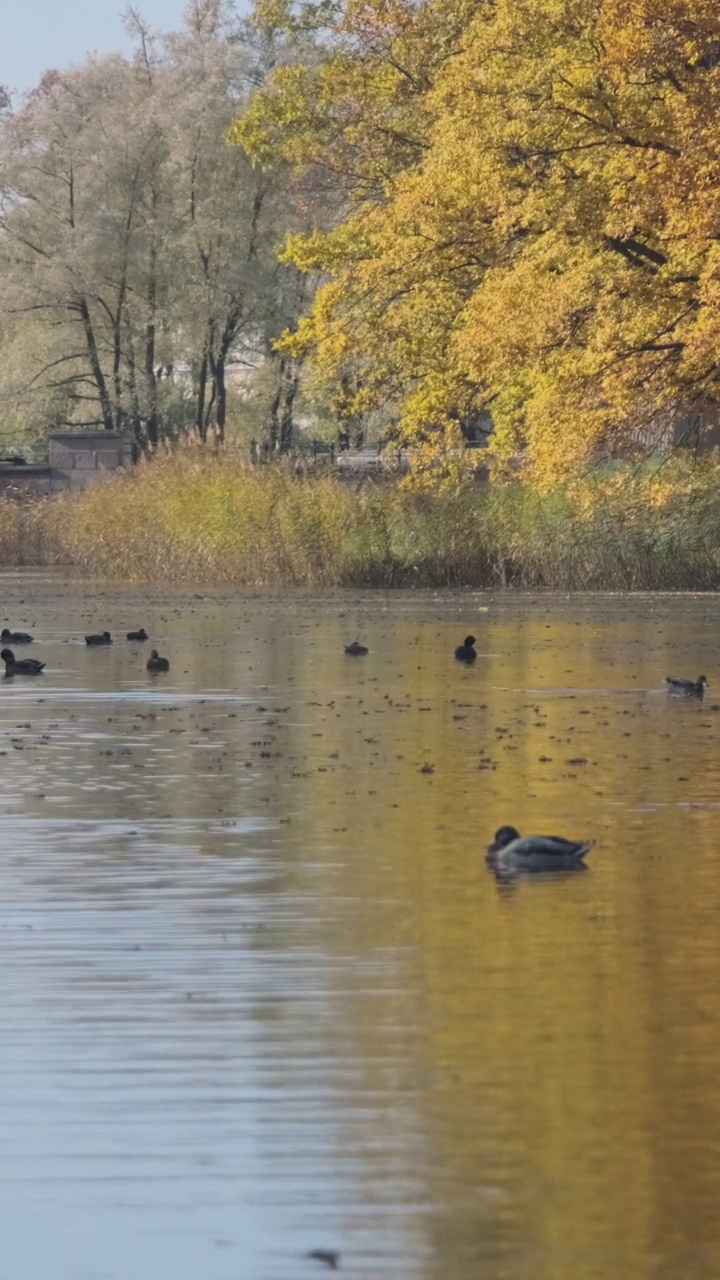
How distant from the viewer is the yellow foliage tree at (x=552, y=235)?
4025 cm

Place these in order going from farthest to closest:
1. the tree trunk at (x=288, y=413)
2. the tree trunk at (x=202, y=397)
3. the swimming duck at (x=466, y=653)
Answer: the tree trunk at (x=202, y=397) → the tree trunk at (x=288, y=413) → the swimming duck at (x=466, y=653)

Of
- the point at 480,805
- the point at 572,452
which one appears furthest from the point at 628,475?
the point at 480,805

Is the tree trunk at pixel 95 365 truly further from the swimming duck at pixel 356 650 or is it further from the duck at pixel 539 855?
the duck at pixel 539 855

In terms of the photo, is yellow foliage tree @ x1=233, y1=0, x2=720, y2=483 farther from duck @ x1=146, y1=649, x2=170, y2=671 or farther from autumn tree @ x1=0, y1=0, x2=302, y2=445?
autumn tree @ x1=0, y1=0, x2=302, y2=445

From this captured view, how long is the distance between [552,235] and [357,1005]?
1410 inches

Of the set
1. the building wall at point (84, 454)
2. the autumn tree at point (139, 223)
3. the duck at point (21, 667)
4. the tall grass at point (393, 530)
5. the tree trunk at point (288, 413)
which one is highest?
the autumn tree at point (139, 223)

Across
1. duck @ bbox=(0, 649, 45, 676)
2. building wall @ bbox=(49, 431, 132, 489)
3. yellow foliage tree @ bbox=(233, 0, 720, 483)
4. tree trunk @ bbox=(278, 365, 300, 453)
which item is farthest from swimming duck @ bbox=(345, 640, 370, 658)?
tree trunk @ bbox=(278, 365, 300, 453)

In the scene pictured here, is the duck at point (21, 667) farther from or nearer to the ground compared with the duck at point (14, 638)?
nearer to the ground

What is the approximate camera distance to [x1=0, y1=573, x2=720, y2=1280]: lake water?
661 centimetres

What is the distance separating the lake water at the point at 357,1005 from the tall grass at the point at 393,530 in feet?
97.4

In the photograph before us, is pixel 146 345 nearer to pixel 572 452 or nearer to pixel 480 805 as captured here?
pixel 572 452

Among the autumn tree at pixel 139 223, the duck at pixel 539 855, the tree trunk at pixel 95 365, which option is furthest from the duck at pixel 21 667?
the tree trunk at pixel 95 365

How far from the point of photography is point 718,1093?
7.97 metres

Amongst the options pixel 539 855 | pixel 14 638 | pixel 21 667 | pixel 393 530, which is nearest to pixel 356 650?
pixel 21 667
